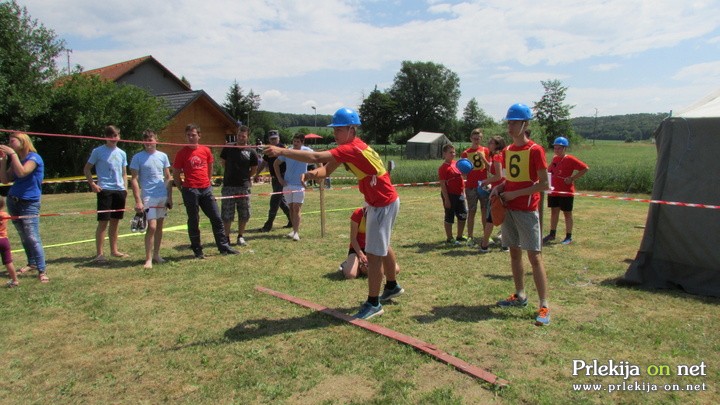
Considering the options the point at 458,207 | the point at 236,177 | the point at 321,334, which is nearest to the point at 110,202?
the point at 236,177

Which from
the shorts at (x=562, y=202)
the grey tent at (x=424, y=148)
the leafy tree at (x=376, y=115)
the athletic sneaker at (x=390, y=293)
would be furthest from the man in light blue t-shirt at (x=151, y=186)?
the leafy tree at (x=376, y=115)

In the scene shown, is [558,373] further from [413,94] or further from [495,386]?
[413,94]

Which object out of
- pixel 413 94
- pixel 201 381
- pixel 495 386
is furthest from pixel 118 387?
pixel 413 94

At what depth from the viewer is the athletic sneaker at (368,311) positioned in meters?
4.75

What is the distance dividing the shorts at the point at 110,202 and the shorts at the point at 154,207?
0.74 m

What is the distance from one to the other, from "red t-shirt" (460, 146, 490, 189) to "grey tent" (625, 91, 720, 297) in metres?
2.61

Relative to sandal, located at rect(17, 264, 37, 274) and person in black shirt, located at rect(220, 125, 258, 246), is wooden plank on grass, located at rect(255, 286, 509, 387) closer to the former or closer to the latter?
person in black shirt, located at rect(220, 125, 258, 246)

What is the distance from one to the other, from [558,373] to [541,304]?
115cm

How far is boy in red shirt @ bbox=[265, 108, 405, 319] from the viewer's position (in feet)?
14.7

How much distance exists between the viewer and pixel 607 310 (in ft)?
16.5

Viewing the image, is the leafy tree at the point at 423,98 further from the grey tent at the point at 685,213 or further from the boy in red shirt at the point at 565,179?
the grey tent at the point at 685,213

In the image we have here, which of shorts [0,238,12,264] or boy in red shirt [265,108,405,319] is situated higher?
boy in red shirt [265,108,405,319]

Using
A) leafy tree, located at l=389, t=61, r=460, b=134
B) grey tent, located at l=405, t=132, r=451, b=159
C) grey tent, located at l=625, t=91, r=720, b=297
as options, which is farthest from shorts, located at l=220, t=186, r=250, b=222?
leafy tree, located at l=389, t=61, r=460, b=134

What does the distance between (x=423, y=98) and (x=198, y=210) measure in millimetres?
92490
